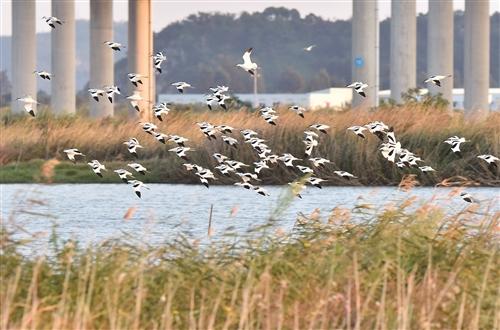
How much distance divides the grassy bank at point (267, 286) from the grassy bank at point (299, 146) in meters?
17.2

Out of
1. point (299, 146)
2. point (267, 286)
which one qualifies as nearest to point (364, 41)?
point (299, 146)

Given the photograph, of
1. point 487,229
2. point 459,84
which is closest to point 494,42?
point 459,84

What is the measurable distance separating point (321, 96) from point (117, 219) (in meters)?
76.6

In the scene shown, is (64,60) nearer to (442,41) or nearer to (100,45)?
(100,45)

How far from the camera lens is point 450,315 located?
10.2 meters

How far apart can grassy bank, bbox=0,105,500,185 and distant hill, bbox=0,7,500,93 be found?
10971 cm

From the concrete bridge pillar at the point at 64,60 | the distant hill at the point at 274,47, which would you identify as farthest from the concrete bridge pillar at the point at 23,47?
the distant hill at the point at 274,47

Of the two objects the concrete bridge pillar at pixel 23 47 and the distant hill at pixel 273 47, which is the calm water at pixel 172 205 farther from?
the distant hill at pixel 273 47

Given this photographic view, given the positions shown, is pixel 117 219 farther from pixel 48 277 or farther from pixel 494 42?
pixel 494 42

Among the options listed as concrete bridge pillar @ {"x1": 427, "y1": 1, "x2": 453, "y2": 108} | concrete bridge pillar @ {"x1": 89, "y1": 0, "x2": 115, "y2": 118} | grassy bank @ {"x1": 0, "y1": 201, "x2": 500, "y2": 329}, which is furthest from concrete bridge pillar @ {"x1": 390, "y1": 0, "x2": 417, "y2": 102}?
grassy bank @ {"x1": 0, "y1": 201, "x2": 500, "y2": 329}

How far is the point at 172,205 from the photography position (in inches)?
982

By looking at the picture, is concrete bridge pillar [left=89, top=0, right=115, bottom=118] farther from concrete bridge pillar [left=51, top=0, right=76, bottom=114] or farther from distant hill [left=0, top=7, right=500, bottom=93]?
distant hill [left=0, top=7, right=500, bottom=93]

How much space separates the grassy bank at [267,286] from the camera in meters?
9.47

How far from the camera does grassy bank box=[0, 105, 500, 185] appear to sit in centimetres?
2884
